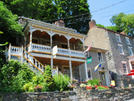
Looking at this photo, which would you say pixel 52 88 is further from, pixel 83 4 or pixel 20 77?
pixel 83 4

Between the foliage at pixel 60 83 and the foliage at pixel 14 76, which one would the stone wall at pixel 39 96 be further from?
the foliage at pixel 60 83

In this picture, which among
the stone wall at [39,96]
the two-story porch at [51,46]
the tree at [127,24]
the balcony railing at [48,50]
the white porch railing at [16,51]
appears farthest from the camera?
the tree at [127,24]

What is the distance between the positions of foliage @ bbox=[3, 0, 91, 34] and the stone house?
460 centimetres

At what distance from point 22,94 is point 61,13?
79.9ft

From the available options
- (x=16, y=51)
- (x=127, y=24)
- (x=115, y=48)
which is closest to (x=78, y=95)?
(x=16, y=51)

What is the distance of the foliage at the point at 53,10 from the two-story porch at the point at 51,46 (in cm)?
516

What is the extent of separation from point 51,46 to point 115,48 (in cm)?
1264

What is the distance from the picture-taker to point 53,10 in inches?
1105

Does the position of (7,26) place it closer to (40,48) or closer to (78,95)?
(40,48)

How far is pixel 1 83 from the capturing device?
24.8 feet

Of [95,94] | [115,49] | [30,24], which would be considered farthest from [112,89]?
[115,49]

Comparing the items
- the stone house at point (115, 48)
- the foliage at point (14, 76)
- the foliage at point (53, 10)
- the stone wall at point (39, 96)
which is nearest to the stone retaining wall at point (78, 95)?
the stone wall at point (39, 96)

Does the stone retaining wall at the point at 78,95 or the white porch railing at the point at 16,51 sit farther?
the white porch railing at the point at 16,51

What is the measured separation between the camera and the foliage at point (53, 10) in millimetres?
21078
